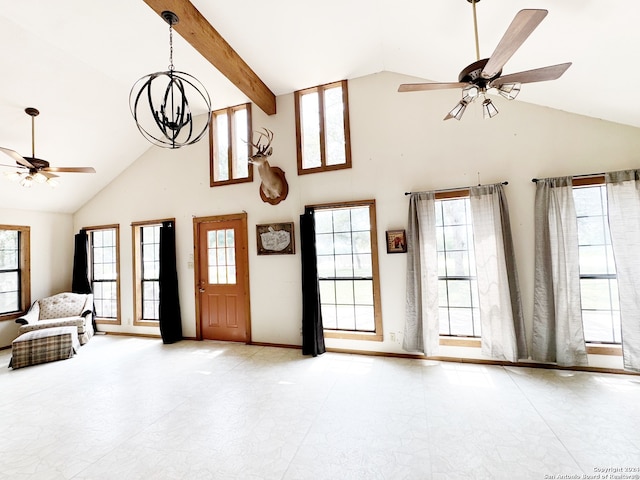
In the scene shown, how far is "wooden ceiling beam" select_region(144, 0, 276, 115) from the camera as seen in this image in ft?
9.13

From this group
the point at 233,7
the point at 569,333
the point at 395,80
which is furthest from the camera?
the point at 395,80

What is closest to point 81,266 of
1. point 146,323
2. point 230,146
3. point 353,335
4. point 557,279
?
point 146,323

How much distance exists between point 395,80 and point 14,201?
7203mm

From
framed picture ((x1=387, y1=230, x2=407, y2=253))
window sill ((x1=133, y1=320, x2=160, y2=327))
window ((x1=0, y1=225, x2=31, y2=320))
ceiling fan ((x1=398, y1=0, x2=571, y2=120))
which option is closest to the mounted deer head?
framed picture ((x1=387, y1=230, x2=407, y2=253))

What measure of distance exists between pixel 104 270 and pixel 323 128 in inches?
225

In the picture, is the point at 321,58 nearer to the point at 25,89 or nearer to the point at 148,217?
the point at 25,89

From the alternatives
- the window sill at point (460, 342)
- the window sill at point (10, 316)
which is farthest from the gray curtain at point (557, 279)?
the window sill at point (10, 316)

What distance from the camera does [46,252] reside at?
19.5 ft

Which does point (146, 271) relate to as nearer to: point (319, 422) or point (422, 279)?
point (319, 422)

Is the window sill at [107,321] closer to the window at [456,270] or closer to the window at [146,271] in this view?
the window at [146,271]

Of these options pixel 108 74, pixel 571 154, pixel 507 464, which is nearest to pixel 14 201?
pixel 108 74

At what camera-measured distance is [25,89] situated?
12.1 ft

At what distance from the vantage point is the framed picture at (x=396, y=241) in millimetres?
4055

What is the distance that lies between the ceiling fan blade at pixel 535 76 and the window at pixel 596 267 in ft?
6.79
